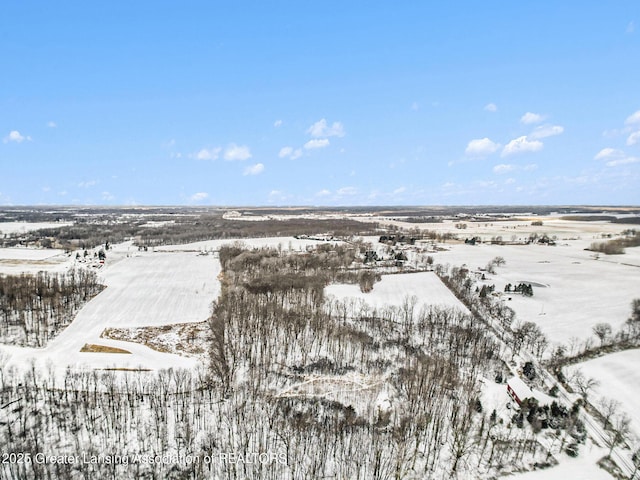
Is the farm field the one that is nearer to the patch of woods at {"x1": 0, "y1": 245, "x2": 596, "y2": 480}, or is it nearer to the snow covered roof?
the patch of woods at {"x1": 0, "y1": 245, "x2": 596, "y2": 480}

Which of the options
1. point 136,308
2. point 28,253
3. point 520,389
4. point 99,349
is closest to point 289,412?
→ point 520,389

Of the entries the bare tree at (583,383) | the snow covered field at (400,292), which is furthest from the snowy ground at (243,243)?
the bare tree at (583,383)

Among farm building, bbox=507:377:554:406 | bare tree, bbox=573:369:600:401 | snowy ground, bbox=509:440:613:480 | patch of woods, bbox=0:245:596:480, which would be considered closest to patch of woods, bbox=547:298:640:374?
bare tree, bbox=573:369:600:401

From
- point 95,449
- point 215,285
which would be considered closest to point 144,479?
point 95,449

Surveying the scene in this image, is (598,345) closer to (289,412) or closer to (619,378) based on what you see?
(619,378)

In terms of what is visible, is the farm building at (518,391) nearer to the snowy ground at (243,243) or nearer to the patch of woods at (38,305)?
the patch of woods at (38,305)
